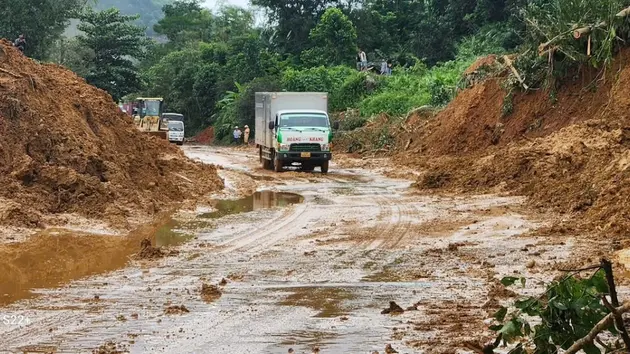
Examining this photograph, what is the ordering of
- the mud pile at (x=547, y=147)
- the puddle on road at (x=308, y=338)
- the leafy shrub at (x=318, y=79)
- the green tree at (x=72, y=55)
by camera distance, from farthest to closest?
1. the green tree at (x=72, y=55)
2. the leafy shrub at (x=318, y=79)
3. the mud pile at (x=547, y=147)
4. the puddle on road at (x=308, y=338)

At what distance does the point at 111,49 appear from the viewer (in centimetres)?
6338

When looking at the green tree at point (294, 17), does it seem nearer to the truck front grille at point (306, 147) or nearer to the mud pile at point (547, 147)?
the mud pile at point (547, 147)

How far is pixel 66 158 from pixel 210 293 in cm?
916

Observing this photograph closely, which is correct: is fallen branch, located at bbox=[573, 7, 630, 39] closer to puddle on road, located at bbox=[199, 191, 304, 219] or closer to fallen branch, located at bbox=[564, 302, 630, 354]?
puddle on road, located at bbox=[199, 191, 304, 219]

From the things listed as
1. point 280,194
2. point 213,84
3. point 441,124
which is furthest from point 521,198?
point 213,84

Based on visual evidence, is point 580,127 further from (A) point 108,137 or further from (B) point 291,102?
(B) point 291,102

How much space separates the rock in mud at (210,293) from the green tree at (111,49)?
52.5 metres

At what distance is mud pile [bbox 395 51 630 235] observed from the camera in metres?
18.2

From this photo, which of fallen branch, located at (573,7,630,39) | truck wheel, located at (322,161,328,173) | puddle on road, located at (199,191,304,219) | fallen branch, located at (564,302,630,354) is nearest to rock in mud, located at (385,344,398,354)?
fallen branch, located at (564,302,630,354)

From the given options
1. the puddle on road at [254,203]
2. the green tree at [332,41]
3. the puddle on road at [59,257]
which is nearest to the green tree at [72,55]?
the green tree at [332,41]

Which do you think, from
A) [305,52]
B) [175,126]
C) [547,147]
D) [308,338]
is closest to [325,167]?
[547,147]

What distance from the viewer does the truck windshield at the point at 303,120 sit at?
32969 millimetres

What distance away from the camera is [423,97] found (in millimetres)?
46906

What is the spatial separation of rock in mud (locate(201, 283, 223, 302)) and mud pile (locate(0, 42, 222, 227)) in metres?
5.88
